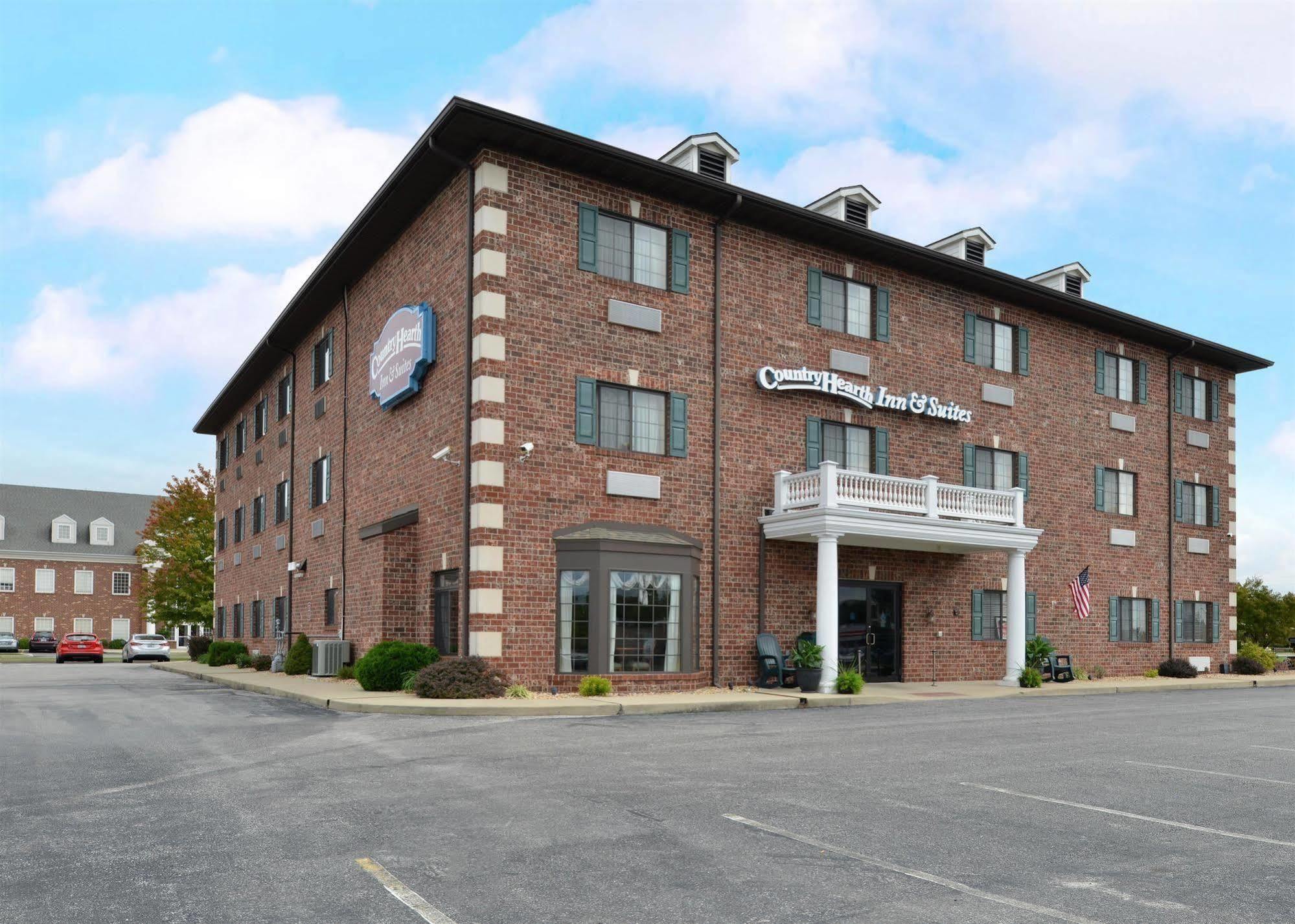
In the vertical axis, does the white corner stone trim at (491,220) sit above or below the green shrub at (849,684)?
above

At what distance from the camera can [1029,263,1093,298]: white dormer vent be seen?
3134cm

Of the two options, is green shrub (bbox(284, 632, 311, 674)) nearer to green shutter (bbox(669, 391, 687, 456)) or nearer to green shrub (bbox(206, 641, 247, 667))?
green shrub (bbox(206, 641, 247, 667))

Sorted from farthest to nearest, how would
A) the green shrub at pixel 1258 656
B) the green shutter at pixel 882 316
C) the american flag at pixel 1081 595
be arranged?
the green shrub at pixel 1258 656 → the american flag at pixel 1081 595 → the green shutter at pixel 882 316

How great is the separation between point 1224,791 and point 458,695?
478 inches

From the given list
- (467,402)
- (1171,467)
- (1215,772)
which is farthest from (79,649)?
(1215,772)

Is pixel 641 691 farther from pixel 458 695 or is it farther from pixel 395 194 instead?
pixel 395 194

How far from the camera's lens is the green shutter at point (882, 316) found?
2605cm

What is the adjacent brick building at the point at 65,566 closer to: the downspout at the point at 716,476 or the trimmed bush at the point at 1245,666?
the downspout at the point at 716,476

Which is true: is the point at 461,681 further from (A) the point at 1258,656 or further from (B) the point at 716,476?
(A) the point at 1258,656

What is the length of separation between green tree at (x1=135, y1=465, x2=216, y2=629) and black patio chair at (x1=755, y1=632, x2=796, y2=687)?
4217cm

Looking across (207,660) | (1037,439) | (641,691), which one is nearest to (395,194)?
(641,691)

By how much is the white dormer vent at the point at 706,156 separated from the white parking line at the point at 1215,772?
15549 mm

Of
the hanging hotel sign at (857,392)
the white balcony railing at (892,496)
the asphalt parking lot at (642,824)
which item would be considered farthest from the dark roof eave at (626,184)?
the asphalt parking lot at (642,824)

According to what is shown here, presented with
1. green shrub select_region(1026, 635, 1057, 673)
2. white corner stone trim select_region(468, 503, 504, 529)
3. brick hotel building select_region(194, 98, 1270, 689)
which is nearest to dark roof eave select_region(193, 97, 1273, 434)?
brick hotel building select_region(194, 98, 1270, 689)
